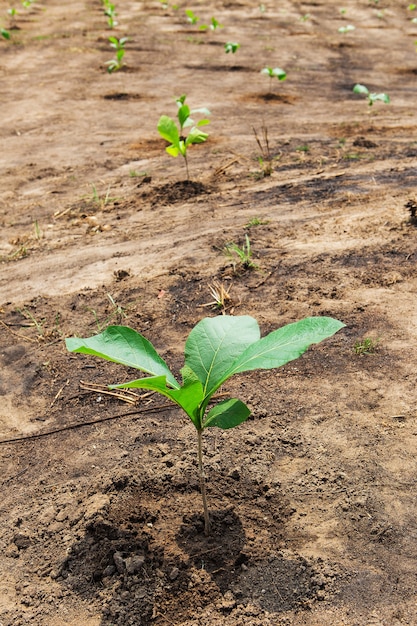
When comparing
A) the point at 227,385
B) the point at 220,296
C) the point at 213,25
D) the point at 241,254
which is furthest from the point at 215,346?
the point at 213,25

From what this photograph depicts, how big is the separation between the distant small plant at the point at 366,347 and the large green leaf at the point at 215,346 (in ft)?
3.63

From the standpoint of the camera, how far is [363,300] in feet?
10.4

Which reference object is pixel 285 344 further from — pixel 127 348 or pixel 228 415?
pixel 127 348

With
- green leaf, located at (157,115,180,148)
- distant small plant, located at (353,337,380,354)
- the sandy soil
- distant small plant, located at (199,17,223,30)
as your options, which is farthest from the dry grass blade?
distant small plant, located at (199,17,223,30)

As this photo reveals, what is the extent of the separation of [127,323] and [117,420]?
0.78m

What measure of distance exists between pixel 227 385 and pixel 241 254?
3.95ft

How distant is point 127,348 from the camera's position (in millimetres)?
1667

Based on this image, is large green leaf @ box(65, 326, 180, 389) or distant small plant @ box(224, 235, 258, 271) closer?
large green leaf @ box(65, 326, 180, 389)

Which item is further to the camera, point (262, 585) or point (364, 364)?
point (364, 364)

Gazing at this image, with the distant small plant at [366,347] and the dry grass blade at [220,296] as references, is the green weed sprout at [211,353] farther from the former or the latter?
the dry grass blade at [220,296]

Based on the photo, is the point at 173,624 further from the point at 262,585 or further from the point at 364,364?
the point at 364,364

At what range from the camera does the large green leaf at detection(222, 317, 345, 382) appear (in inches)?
60.9

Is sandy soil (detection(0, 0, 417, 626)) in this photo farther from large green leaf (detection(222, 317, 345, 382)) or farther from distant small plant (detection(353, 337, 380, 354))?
large green leaf (detection(222, 317, 345, 382))

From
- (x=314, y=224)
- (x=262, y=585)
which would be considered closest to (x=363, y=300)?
(x=314, y=224)
